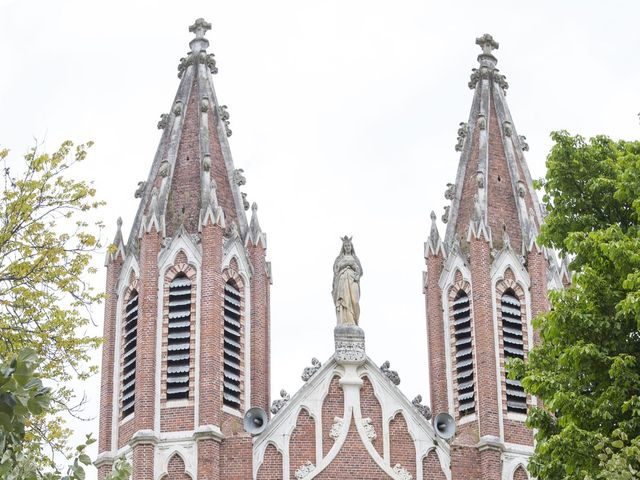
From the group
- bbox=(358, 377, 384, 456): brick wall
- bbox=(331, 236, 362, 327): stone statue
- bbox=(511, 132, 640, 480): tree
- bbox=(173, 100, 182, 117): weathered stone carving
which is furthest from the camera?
bbox=(173, 100, 182, 117): weathered stone carving

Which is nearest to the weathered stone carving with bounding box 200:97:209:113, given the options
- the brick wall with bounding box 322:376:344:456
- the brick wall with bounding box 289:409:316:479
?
the brick wall with bounding box 322:376:344:456

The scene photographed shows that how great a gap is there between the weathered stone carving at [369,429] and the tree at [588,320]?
10.9 metres

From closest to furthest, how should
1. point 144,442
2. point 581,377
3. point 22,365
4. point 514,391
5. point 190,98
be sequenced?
point 22,365
point 581,377
point 144,442
point 514,391
point 190,98

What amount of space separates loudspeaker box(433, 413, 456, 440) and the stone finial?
1221cm

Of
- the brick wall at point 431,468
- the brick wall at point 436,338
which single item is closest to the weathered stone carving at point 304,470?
the brick wall at point 431,468

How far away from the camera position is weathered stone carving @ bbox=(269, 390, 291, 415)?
3359cm

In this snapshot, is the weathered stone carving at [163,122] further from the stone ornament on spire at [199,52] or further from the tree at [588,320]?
the tree at [588,320]

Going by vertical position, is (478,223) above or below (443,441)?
above

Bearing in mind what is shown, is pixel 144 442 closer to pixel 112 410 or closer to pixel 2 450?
pixel 112 410

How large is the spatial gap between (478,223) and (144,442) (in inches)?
402

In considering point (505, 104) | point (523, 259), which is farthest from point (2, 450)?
point (505, 104)

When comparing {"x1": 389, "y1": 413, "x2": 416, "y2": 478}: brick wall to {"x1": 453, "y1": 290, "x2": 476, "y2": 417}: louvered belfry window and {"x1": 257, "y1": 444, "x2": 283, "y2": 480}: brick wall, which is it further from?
{"x1": 257, "y1": 444, "x2": 283, "y2": 480}: brick wall

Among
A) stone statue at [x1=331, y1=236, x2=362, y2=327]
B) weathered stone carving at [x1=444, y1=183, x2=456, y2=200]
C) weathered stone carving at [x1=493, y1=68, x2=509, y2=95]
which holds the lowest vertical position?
stone statue at [x1=331, y1=236, x2=362, y2=327]

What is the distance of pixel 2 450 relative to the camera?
13953mm
